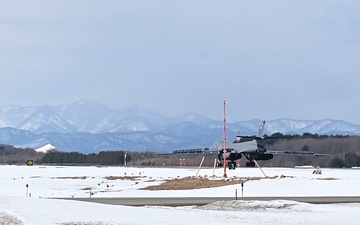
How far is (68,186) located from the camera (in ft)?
181

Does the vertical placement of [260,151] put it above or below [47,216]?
above

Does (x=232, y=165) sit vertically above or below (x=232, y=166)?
above

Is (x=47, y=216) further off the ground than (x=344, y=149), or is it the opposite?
(x=344, y=149)

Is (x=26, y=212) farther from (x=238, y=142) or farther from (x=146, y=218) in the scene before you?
(x=238, y=142)

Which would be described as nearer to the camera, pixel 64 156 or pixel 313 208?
pixel 313 208

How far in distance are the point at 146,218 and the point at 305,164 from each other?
77.2 m

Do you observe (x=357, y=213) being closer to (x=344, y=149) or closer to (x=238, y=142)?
(x=238, y=142)

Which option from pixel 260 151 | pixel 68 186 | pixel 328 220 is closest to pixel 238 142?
pixel 260 151

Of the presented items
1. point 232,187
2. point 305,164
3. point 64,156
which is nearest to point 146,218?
point 232,187

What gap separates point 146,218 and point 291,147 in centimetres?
8308

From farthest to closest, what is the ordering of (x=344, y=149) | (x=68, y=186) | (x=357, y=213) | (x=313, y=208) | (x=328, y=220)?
1. (x=344, y=149)
2. (x=68, y=186)
3. (x=313, y=208)
4. (x=357, y=213)
5. (x=328, y=220)

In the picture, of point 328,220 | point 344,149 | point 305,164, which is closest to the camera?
point 328,220

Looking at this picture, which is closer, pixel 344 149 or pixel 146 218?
pixel 146 218

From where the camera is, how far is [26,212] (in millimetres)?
25484
